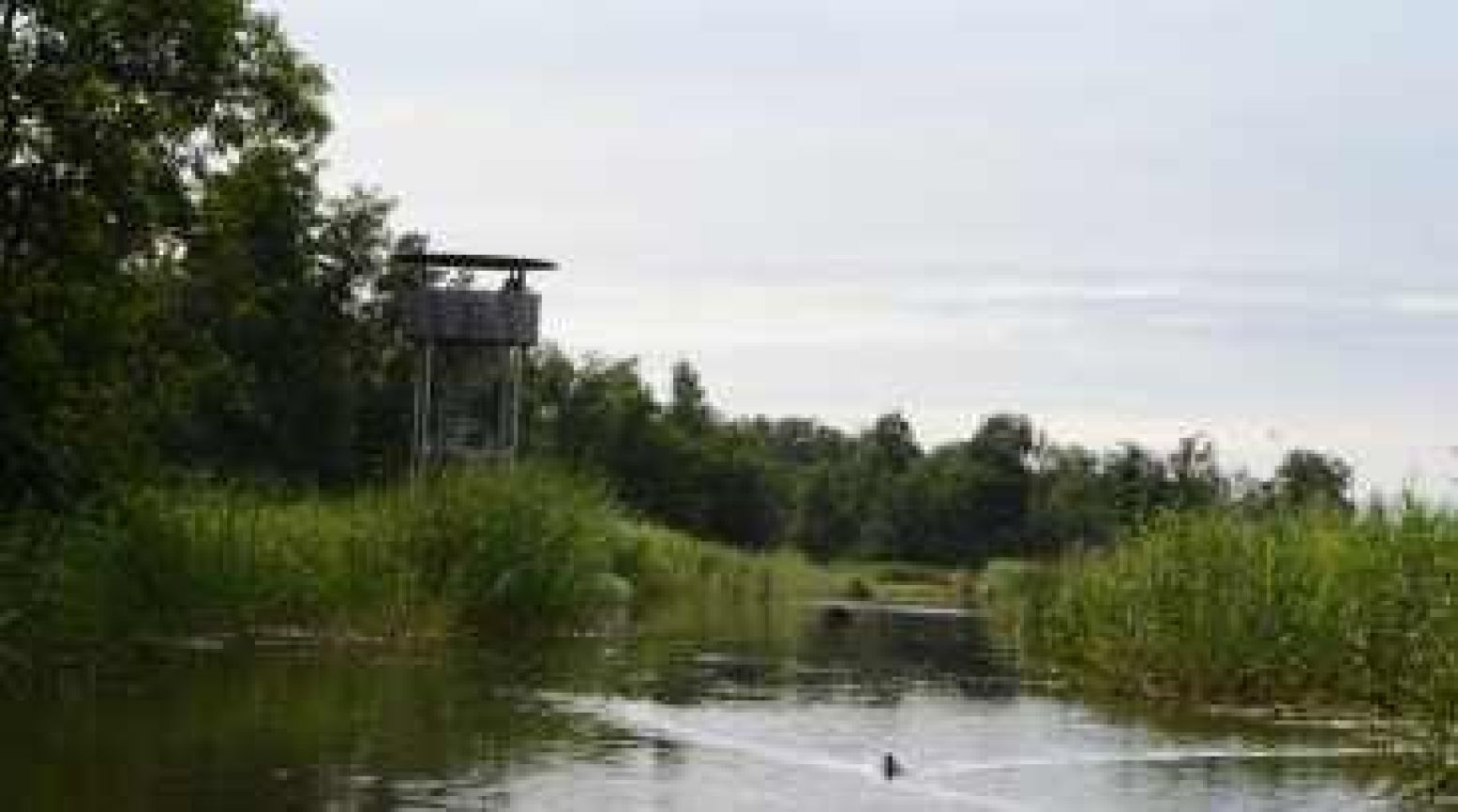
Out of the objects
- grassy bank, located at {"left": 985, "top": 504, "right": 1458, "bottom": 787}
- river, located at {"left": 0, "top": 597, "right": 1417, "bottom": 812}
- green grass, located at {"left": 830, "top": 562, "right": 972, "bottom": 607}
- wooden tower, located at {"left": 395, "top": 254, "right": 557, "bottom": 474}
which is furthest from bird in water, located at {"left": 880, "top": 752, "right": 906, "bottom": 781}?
green grass, located at {"left": 830, "top": 562, "right": 972, "bottom": 607}

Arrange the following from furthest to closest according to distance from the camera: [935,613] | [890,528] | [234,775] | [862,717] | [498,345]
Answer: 1. [890,528]
2. [935,613]
3. [498,345]
4. [862,717]
5. [234,775]

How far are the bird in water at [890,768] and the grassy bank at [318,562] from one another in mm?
9605

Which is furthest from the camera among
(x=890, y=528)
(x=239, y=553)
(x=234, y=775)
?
(x=890, y=528)

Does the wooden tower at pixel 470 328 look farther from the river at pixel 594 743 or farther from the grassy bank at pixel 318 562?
the river at pixel 594 743

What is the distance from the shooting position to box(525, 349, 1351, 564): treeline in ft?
308

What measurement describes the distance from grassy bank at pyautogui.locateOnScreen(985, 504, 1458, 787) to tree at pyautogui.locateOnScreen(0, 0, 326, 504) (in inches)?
471

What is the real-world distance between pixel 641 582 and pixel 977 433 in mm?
90289

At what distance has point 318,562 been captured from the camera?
104ft

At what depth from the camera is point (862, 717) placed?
2389cm

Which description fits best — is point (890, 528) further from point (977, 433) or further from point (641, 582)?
point (641, 582)

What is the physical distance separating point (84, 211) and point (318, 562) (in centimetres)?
792

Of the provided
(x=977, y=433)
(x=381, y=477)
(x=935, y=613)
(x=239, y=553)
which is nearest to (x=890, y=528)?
(x=977, y=433)

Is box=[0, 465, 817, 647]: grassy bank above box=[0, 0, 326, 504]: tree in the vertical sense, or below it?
below

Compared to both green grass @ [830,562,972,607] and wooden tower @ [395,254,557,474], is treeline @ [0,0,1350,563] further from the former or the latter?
green grass @ [830,562,972,607]
